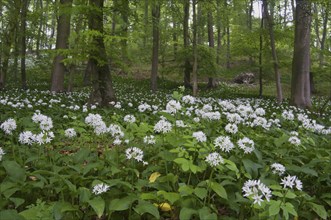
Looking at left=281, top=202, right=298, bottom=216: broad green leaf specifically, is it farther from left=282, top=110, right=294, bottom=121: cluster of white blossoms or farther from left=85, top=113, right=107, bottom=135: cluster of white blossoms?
left=282, top=110, right=294, bottom=121: cluster of white blossoms

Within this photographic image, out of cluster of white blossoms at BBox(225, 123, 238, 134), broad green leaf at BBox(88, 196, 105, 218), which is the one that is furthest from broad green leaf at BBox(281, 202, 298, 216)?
cluster of white blossoms at BBox(225, 123, 238, 134)

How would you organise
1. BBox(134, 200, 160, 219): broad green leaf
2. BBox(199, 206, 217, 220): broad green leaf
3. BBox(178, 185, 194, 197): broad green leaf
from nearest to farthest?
1. BBox(199, 206, 217, 220): broad green leaf
2. BBox(134, 200, 160, 219): broad green leaf
3. BBox(178, 185, 194, 197): broad green leaf

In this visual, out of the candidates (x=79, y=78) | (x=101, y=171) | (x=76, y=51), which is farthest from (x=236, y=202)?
(x=79, y=78)

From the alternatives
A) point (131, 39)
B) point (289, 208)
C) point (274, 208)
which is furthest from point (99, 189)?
point (131, 39)

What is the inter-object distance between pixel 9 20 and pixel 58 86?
4831 mm

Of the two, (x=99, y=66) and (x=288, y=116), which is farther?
(x=99, y=66)

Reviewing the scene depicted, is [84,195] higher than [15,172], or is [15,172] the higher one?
[15,172]

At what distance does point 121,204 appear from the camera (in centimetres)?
275

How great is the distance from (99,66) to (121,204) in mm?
8107

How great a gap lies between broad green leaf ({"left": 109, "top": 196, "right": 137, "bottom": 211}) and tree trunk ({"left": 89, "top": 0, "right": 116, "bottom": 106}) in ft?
24.2

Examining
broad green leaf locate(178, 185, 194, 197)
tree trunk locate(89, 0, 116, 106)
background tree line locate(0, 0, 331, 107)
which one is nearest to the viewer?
broad green leaf locate(178, 185, 194, 197)

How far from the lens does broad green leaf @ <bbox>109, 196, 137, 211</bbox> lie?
106 inches

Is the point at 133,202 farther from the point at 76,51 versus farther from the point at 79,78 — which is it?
the point at 79,78

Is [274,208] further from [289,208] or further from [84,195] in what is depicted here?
[84,195]
